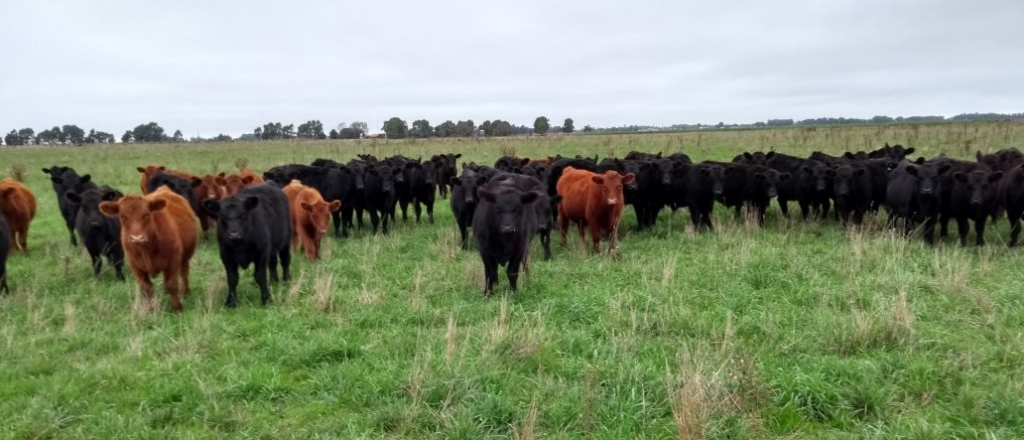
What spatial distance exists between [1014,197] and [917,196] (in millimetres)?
1318

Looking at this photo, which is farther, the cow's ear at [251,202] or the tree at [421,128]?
the tree at [421,128]

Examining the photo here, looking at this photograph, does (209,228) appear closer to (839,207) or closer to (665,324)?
(665,324)

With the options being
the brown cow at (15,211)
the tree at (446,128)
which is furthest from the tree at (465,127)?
the brown cow at (15,211)

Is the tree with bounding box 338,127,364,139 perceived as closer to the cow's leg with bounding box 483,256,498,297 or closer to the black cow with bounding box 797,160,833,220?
the black cow with bounding box 797,160,833,220

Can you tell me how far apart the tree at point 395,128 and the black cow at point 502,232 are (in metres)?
72.8

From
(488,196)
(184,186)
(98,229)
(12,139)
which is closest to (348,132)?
(12,139)

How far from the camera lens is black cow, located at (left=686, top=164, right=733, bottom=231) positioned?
13.4 meters

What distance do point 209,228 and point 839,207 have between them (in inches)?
489

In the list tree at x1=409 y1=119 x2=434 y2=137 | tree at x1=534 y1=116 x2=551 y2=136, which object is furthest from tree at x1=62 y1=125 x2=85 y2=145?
tree at x1=534 y1=116 x2=551 y2=136

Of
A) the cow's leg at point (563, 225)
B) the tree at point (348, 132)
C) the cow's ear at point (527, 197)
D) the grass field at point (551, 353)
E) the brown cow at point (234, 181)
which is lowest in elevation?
the grass field at point (551, 353)

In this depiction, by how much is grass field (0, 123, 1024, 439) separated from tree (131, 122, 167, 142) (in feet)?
329

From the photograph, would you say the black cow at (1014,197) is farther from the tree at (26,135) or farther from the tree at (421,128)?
the tree at (26,135)

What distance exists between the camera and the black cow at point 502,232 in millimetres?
8188

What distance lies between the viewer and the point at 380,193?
14375 mm
